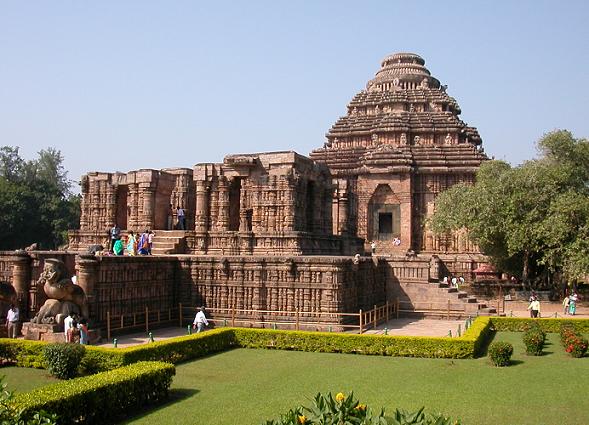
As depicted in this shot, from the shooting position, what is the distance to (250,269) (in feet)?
A: 62.3

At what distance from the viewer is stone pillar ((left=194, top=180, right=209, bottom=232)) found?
23.7 m

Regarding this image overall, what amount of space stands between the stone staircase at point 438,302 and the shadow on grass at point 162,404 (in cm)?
1227

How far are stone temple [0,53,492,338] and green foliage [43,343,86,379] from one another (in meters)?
3.81

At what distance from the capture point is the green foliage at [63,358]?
12234 mm

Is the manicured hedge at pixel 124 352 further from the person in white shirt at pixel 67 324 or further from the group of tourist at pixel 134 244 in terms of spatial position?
the group of tourist at pixel 134 244

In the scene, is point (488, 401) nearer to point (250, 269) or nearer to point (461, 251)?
point (250, 269)

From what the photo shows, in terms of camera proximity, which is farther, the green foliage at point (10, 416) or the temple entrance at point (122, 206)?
the temple entrance at point (122, 206)

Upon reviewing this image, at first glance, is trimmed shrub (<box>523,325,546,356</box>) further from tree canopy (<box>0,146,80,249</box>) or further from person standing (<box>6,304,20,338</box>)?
tree canopy (<box>0,146,80,249</box>)

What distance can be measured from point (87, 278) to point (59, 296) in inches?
34.7

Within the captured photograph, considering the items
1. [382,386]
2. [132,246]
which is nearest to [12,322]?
[132,246]

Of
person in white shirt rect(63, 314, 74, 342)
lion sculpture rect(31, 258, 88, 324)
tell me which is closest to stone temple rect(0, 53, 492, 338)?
lion sculpture rect(31, 258, 88, 324)

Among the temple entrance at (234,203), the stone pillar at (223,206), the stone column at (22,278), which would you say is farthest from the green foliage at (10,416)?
the temple entrance at (234,203)

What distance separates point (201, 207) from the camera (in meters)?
24.1

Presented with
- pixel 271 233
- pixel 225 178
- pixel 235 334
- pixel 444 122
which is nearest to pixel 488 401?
pixel 235 334
